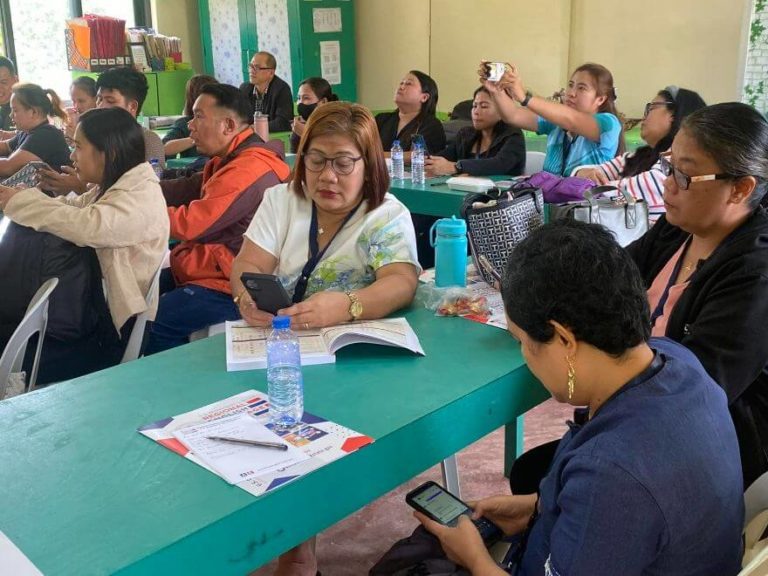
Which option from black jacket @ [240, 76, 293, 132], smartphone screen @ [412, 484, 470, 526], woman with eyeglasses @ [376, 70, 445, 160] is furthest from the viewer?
black jacket @ [240, 76, 293, 132]

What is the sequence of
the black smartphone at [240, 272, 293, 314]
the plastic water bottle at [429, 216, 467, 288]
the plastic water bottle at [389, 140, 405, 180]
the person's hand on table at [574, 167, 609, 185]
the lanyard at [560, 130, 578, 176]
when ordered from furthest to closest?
the plastic water bottle at [389, 140, 405, 180]
the lanyard at [560, 130, 578, 176]
the person's hand on table at [574, 167, 609, 185]
the plastic water bottle at [429, 216, 467, 288]
the black smartphone at [240, 272, 293, 314]

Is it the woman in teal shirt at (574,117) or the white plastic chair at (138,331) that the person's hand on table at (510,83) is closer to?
the woman in teal shirt at (574,117)

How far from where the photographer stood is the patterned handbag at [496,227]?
7.09 ft

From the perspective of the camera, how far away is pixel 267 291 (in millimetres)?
1788

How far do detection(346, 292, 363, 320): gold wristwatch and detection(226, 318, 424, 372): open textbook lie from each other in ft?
0.07

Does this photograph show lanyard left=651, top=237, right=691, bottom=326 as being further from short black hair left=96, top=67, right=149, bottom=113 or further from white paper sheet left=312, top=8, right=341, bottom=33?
white paper sheet left=312, top=8, right=341, bottom=33

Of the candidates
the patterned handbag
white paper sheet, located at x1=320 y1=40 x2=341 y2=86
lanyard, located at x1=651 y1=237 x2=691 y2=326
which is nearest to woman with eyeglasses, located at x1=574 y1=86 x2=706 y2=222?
the patterned handbag

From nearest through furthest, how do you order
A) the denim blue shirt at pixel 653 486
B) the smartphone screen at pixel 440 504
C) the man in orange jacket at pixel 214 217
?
the denim blue shirt at pixel 653 486 → the smartphone screen at pixel 440 504 → the man in orange jacket at pixel 214 217

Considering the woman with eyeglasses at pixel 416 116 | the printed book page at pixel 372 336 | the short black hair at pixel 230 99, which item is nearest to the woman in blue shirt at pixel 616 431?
the printed book page at pixel 372 336

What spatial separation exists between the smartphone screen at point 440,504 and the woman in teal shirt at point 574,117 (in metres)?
2.42

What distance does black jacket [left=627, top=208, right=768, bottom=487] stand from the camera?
59.4 inches

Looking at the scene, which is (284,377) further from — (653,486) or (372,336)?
(653,486)

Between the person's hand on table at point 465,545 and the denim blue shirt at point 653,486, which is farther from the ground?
the denim blue shirt at point 653,486

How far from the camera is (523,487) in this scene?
1642 mm
